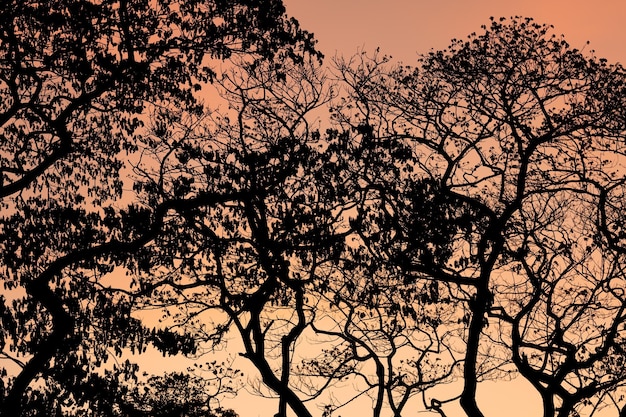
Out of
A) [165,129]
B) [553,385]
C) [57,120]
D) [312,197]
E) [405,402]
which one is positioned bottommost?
[553,385]

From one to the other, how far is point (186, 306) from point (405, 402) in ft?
20.5

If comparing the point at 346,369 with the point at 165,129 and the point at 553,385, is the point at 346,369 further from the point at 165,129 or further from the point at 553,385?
the point at 165,129

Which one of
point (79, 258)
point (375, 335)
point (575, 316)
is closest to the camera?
point (79, 258)

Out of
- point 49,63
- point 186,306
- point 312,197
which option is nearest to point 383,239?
point 312,197

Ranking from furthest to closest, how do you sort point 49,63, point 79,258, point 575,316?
point 575,316
point 49,63
point 79,258

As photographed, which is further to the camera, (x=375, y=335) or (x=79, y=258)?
(x=375, y=335)

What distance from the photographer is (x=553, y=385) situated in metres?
16.2

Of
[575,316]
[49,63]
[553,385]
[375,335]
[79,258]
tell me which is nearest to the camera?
[79,258]

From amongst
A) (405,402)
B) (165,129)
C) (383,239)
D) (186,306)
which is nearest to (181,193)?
(165,129)

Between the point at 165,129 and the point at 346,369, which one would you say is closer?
the point at 165,129

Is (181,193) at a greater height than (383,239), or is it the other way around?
(181,193)

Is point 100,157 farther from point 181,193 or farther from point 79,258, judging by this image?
point 79,258

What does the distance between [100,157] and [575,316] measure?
11.2 m

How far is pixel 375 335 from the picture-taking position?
761 inches
